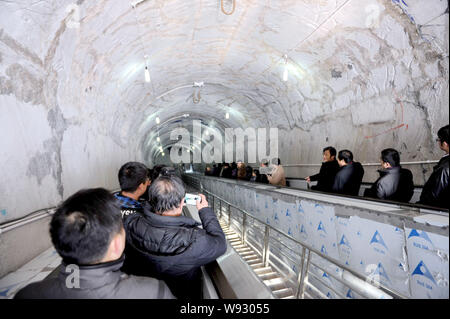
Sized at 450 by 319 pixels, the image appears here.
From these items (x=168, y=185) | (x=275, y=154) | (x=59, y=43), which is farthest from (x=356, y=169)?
(x=275, y=154)

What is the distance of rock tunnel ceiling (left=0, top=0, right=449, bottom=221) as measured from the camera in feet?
9.37

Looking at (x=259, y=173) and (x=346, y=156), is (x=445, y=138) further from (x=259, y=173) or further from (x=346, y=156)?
(x=259, y=173)

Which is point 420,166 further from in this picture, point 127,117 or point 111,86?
point 127,117

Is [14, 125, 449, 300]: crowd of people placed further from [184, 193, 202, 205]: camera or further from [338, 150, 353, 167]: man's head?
[338, 150, 353, 167]: man's head

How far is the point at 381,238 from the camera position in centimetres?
224

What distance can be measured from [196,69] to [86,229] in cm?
752

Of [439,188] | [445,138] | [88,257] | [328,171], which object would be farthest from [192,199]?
[328,171]

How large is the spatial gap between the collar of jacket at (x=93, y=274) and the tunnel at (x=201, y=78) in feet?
2.20

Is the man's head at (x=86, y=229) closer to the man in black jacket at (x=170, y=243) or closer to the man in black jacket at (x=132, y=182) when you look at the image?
the man in black jacket at (x=170, y=243)

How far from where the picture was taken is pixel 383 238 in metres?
2.22

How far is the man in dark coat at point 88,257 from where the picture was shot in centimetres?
100

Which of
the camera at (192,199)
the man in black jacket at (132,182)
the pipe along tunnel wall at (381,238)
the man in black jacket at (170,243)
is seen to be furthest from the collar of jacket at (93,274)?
the pipe along tunnel wall at (381,238)

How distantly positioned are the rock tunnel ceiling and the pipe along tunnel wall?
9.74 feet
